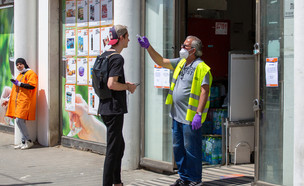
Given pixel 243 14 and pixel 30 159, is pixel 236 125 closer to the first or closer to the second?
pixel 243 14

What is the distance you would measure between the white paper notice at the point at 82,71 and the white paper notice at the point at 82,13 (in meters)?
0.63

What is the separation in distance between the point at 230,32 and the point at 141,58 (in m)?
2.14

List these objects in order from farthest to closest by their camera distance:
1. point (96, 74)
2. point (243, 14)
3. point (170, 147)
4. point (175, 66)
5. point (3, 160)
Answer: point (243, 14)
point (3, 160)
point (170, 147)
point (175, 66)
point (96, 74)

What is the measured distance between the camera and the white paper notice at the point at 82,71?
8.98m

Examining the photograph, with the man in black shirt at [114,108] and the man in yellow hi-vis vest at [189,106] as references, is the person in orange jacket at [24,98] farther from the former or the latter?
the man in black shirt at [114,108]

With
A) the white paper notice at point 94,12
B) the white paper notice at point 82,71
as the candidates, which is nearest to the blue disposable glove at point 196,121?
the white paper notice at point 94,12

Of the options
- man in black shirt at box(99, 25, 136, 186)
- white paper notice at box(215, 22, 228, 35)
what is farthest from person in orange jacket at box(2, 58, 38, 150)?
man in black shirt at box(99, 25, 136, 186)

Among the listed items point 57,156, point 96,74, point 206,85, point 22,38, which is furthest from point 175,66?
point 22,38

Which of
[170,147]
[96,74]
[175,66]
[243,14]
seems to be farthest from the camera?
[243,14]

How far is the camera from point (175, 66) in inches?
243

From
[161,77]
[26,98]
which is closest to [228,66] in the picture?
[161,77]

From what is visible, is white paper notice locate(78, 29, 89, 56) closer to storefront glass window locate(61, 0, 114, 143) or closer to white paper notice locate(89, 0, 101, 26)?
storefront glass window locate(61, 0, 114, 143)

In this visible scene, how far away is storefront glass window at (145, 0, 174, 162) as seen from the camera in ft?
23.2

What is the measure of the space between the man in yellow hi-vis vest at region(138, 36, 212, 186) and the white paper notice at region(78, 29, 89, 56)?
3124 mm
